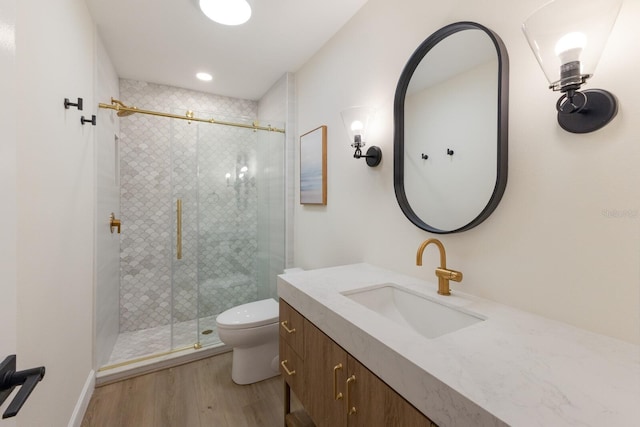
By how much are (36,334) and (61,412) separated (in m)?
0.62

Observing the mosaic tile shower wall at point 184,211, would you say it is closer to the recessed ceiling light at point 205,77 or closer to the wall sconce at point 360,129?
the recessed ceiling light at point 205,77

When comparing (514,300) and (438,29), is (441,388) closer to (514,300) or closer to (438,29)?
(514,300)

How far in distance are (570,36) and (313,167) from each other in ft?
5.46

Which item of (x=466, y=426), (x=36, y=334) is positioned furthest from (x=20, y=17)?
(x=466, y=426)

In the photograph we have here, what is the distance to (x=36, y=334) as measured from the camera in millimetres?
1048

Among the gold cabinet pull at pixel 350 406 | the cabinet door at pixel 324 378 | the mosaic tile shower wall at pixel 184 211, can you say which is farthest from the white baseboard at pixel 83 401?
the gold cabinet pull at pixel 350 406

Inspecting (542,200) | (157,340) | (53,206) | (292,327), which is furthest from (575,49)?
(157,340)

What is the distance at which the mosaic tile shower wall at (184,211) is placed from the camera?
2.46 meters

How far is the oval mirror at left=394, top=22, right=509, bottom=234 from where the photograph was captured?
106 cm

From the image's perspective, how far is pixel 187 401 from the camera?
1.79 meters

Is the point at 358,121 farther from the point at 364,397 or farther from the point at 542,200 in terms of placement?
the point at 364,397

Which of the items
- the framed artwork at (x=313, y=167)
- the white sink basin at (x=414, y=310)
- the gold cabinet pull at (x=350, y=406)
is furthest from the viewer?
the framed artwork at (x=313, y=167)

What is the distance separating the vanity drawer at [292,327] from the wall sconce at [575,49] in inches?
48.8

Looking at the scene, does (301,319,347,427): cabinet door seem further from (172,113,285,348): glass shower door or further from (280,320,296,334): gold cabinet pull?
(172,113,285,348): glass shower door
